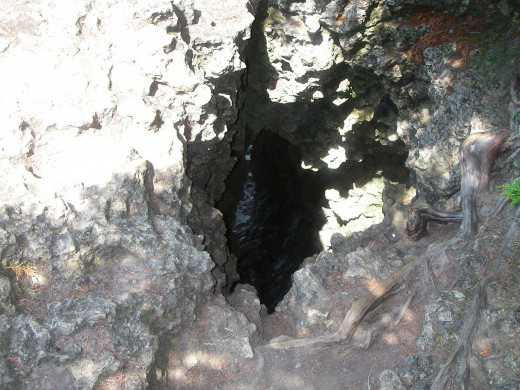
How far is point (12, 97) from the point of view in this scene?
4082mm

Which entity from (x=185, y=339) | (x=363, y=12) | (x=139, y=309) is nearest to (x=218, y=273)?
(x=185, y=339)

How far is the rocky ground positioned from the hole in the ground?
2199 millimetres

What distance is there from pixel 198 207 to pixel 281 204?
504 cm

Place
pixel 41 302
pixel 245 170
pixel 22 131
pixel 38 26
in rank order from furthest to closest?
pixel 245 170 < pixel 38 26 < pixel 22 131 < pixel 41 302

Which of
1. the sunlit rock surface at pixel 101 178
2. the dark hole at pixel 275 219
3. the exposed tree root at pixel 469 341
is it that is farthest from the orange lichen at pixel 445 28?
the dark hole at pixel 275 219

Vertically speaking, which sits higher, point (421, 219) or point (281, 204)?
point (421, 219)

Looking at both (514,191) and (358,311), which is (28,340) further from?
(514,191)

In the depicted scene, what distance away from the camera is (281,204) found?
36.1 ft

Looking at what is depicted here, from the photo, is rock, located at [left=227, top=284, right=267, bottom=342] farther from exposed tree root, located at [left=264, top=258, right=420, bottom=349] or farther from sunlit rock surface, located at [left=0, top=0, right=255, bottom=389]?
sunlit rock surface, located at [left=0, top=0, right=255, bottom=389]

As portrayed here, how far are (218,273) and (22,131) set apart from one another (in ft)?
9.73

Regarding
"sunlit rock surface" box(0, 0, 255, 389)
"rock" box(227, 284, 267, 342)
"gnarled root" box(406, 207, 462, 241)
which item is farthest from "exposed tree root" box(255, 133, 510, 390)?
"sunlit rock surface" box(0, 0, 255, 389)

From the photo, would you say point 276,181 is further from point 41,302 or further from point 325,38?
point 41,302

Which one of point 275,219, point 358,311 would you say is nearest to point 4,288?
point 358,311

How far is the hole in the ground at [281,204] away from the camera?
841 cm
